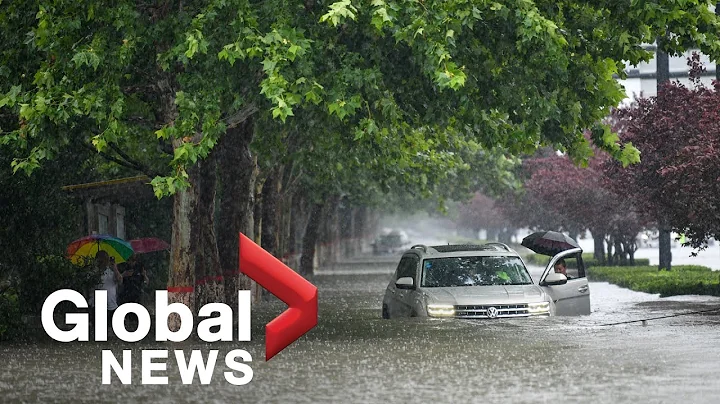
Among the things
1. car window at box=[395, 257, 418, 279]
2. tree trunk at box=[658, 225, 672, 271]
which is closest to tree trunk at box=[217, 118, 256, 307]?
car window at box=[395, 257, 418, 279]

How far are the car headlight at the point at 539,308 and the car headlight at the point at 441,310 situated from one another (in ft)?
3.85

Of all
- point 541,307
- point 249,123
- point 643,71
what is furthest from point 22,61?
point 643,71

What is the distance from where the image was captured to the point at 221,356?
721 inches

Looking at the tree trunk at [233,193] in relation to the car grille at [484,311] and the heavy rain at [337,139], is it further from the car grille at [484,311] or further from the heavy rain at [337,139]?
the car grille at [484,311]

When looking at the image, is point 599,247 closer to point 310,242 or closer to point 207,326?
point 310,242

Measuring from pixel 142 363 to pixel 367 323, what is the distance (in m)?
8.26

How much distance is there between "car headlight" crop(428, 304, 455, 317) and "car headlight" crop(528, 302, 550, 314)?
1174mm

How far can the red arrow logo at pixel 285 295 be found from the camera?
20002 millimetres

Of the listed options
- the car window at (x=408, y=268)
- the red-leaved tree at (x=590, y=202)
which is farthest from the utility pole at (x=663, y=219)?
the car window at (x=408, y=268)

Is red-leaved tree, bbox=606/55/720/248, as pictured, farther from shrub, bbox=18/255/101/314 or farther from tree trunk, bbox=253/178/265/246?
shrub, bbox=18/255/101/314

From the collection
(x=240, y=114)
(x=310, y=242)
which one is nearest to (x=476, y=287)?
(x=240, y=114)

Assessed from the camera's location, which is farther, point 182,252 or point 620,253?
point 620,253

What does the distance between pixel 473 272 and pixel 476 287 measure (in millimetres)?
864

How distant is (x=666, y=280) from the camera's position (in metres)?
36.4
